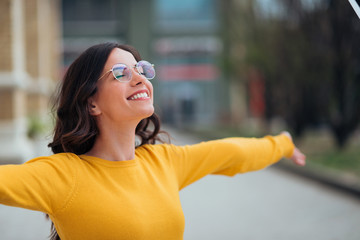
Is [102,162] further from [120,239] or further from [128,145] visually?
[120,239]

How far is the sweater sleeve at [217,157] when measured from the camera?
2.24 meters

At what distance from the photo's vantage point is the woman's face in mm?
1920

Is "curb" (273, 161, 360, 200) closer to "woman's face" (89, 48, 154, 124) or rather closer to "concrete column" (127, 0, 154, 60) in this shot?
"woman's face" (89, 48, 154, 124)

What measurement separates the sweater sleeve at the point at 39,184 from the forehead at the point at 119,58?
0.43m

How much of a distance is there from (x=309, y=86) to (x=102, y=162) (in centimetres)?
1258

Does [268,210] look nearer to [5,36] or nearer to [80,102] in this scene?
[80,102]

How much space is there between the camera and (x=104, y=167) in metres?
1.88

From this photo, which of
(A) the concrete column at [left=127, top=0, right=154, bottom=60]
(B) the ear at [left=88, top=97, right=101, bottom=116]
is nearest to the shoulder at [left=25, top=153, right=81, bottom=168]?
(B) the ear at [left=88, top=97, right=101, bottom=116]

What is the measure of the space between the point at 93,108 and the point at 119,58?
0.79 feet

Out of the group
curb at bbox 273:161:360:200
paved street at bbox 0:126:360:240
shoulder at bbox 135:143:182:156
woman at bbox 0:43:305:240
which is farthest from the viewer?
curb at bbox 273:161:360:200

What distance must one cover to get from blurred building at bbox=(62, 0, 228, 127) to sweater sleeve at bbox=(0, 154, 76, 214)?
1309 inches

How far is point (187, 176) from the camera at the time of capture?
2.27 meters

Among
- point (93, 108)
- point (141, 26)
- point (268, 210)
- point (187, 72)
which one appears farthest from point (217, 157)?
point (141, 26)

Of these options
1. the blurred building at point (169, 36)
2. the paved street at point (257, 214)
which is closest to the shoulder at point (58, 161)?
the paved street at point (257, 214)
